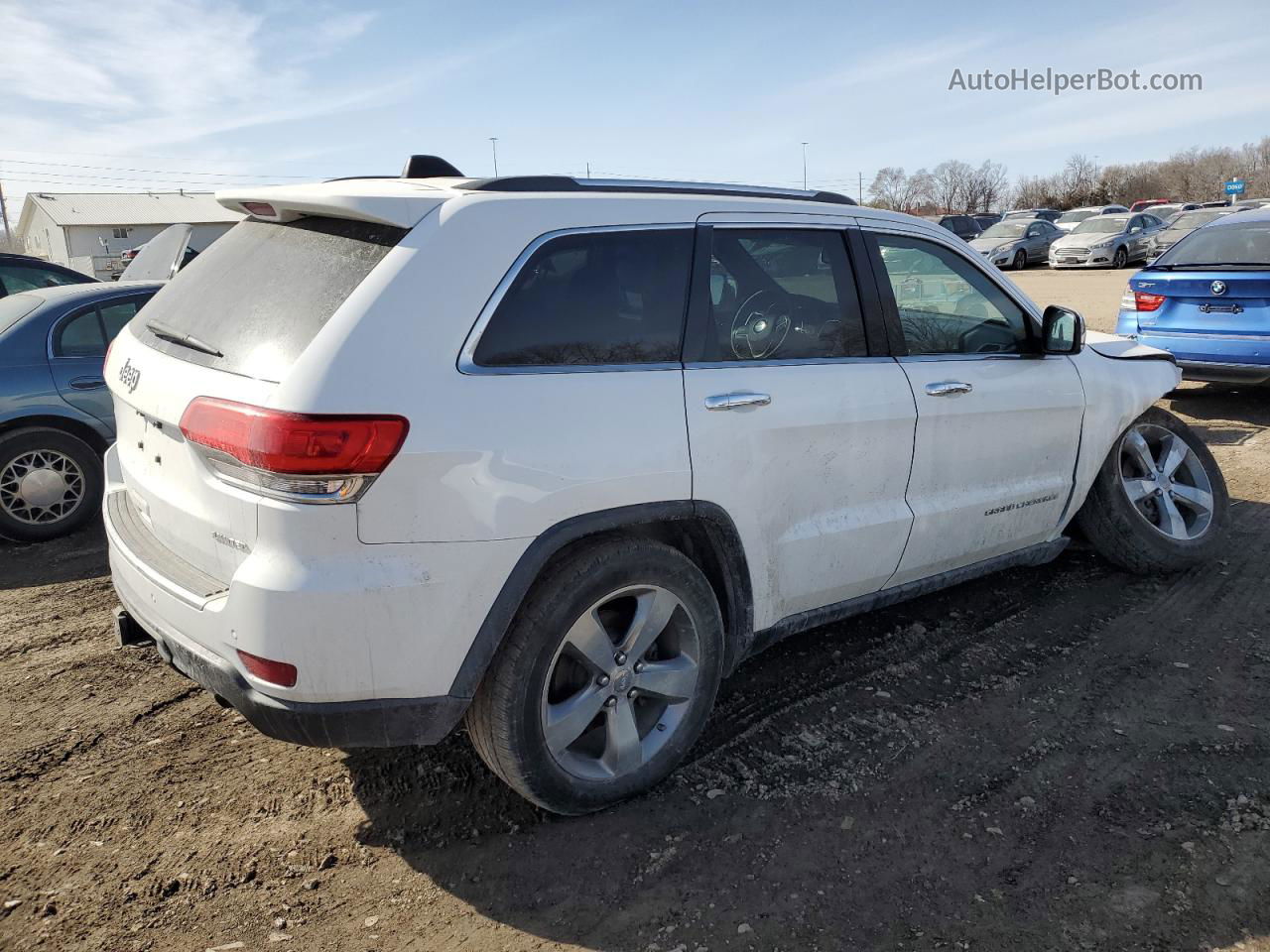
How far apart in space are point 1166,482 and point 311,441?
4.39 metres

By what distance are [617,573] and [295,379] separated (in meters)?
1.06

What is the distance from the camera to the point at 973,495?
161 inches

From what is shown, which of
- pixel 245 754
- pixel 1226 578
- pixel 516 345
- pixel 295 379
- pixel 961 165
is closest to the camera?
pixel 295 379

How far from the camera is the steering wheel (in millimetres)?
3365

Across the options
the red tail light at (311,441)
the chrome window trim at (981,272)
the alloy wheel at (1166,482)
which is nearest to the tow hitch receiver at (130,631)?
the red tail light at (311,441)

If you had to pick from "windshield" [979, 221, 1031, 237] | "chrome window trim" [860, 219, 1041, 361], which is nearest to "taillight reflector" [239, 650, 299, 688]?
"chrome window trim" [860, 219, 1041, 361]

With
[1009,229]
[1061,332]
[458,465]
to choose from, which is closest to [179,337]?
[458,465]

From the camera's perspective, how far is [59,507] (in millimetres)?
6094

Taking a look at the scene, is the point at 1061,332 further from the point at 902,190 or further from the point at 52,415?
the point at 902,190

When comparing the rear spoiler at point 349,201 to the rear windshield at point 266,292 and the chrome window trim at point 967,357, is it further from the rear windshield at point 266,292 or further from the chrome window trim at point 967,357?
the chrome window trim at point 967,357

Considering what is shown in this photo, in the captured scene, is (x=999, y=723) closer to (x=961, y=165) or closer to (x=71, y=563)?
(x=71, y=563)

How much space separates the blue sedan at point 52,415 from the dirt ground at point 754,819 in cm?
190

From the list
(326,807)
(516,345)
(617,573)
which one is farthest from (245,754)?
(516,345)

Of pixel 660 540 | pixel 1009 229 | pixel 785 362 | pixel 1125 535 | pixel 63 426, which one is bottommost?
pixel 1125 535
